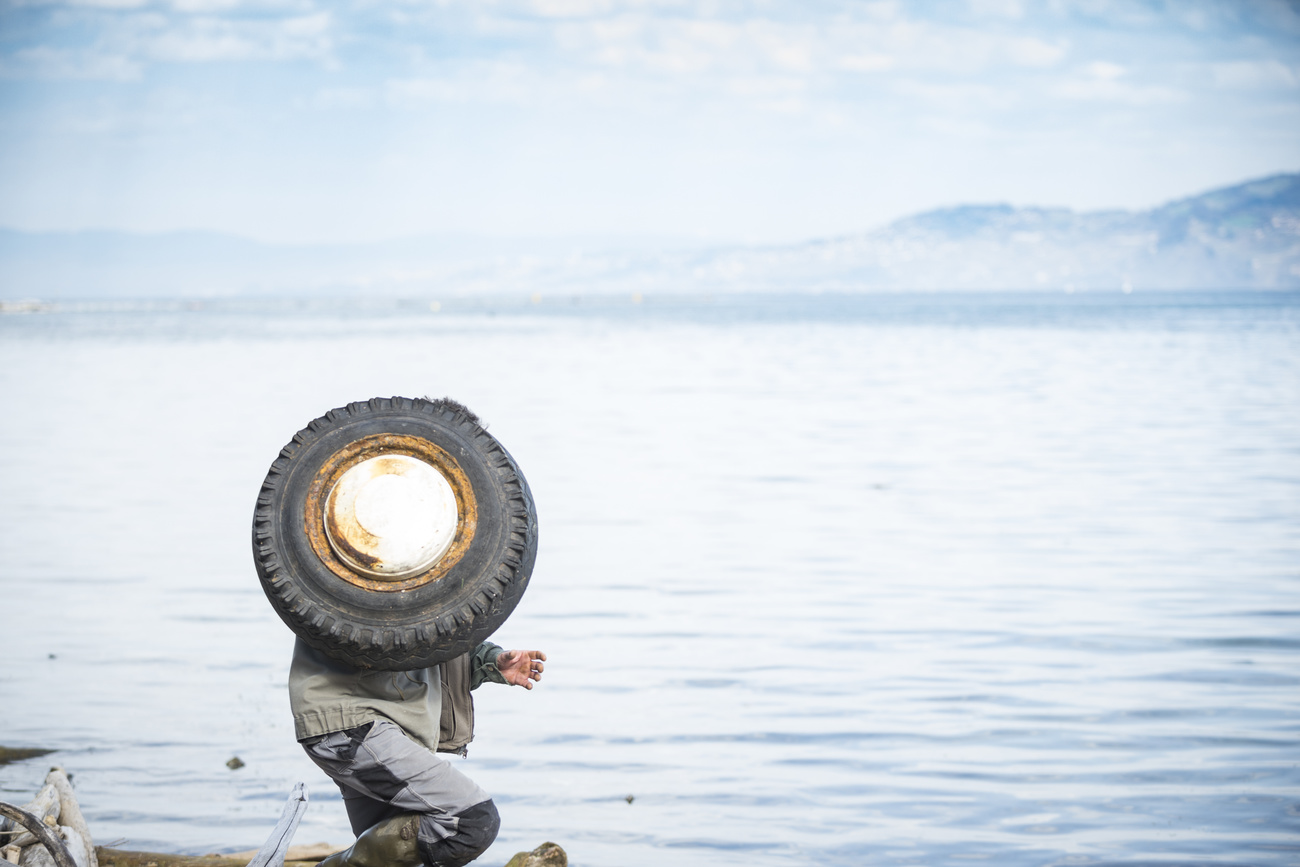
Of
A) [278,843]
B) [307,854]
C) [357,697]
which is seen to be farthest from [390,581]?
[307,854]

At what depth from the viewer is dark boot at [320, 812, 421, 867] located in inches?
161

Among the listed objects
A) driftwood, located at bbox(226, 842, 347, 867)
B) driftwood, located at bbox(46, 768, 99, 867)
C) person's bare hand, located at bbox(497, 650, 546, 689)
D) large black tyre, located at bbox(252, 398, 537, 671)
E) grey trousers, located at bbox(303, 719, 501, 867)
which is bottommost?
driftwood, located at bbox(226, 842, 347, 867)

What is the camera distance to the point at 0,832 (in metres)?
4.93

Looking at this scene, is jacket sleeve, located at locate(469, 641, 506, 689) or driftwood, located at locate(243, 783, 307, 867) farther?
driftwood, located at locate(243, 783, 307, 867)

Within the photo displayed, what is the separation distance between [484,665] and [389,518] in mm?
750

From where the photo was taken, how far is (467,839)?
160 inches

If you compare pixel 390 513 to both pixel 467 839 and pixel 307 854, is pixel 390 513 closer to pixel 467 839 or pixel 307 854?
pixel 467 839

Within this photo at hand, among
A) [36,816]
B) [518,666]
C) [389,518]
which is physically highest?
[389,518]

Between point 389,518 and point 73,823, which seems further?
point 73,823

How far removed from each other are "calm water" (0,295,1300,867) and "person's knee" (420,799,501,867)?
2703mm

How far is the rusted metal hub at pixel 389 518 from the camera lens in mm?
3752

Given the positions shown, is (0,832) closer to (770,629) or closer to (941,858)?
(941,858)

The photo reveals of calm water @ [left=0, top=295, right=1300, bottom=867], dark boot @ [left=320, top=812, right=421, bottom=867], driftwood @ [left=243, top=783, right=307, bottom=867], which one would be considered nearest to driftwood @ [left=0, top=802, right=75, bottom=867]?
driftwood @ [left=243, top=783, right=307, bottom=867]

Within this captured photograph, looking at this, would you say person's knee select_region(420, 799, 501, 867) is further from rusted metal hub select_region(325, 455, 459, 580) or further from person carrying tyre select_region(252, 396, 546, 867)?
rusted metal hub select_region(325, 455, 459, 580)
